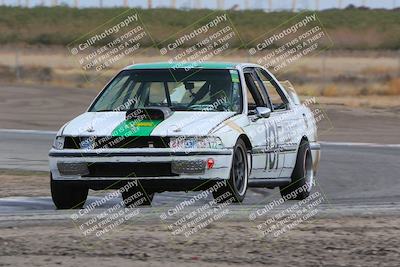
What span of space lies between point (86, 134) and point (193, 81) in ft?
4.88

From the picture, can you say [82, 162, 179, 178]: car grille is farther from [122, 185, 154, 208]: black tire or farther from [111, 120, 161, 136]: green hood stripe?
[122, 185, 154, 208]: black tire

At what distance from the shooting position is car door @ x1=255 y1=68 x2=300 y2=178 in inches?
464

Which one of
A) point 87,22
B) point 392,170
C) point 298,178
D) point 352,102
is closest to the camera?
point 298,178

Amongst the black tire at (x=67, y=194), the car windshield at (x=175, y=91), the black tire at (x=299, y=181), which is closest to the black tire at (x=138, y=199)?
the black tire at (x=67, y=194)

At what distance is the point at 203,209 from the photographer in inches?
363

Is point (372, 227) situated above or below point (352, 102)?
above

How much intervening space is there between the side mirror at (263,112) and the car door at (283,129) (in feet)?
0.79

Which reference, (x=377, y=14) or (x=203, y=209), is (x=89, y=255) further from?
(x=377, y=14)

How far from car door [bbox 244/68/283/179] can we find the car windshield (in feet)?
0.94

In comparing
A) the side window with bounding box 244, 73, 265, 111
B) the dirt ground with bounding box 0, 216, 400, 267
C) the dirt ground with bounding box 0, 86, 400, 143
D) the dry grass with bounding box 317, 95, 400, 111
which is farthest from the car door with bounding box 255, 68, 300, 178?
the dry grass with bounding box 317, 95, 400, 111

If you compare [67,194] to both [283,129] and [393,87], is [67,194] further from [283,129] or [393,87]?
[393,87]

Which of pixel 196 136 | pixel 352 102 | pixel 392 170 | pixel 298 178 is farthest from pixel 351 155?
pixel 352 102

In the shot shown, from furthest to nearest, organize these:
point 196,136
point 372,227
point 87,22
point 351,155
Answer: point 87,22
point 351,155
point 196,136
point 372,227

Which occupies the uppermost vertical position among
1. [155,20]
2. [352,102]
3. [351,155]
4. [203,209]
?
[203,209]
